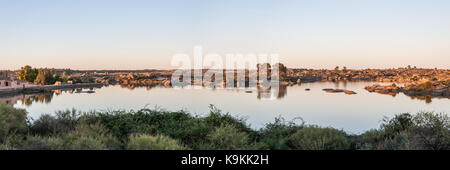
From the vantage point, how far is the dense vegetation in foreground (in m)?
5.48

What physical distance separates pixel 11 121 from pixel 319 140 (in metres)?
7.05

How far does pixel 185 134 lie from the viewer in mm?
6871

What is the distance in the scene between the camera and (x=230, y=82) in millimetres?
86375

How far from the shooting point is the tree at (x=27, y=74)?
73.1 meters

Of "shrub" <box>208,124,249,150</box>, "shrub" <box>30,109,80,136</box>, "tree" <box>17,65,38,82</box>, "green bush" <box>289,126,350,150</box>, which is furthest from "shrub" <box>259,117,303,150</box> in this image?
"tree" <box>17,65,38,82</box>

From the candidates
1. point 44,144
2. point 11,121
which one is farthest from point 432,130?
point 11,121

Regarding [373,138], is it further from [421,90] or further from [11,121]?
[421,90]

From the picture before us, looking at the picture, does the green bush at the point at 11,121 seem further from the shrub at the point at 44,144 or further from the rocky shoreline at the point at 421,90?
the rocky shoreline at the point at 421,90

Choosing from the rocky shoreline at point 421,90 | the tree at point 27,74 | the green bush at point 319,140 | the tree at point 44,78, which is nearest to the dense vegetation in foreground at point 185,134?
the green bush at point 319,140
